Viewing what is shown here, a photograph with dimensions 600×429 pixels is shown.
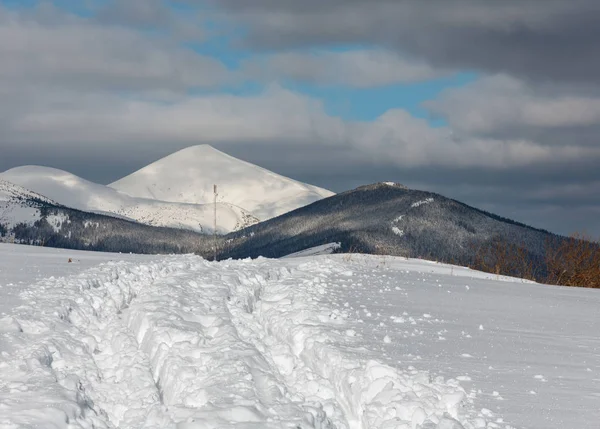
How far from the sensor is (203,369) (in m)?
10.3

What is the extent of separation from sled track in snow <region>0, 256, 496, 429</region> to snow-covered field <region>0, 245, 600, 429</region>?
0.10 feet

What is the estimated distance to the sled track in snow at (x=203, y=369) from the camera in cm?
Result: 866

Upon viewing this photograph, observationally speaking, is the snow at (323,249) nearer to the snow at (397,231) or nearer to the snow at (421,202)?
the snow at (397,231)

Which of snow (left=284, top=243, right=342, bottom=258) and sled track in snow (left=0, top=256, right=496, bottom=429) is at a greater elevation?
snow (left=284, top=243, right=342, bottom=258)

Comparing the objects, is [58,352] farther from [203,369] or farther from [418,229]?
[418,229]

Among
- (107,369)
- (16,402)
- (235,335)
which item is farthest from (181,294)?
(16,402)

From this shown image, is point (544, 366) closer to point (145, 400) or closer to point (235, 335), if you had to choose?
point (235, 335)

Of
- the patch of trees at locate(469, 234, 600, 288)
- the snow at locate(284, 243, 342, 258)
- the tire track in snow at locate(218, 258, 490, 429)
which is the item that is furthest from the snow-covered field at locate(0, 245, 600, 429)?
the snow at locate(284, 243, 342, 258)

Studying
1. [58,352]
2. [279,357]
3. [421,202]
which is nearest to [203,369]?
[279,357]

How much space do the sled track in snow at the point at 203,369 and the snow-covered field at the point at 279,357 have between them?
30 mm

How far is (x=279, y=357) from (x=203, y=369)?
6.10 feet

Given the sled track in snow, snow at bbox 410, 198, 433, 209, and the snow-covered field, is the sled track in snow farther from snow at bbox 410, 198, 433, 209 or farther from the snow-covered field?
snow at bbox 410, 198, 433, 209

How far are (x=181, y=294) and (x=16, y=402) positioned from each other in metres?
8.08

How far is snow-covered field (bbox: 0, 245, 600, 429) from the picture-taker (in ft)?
28.7
